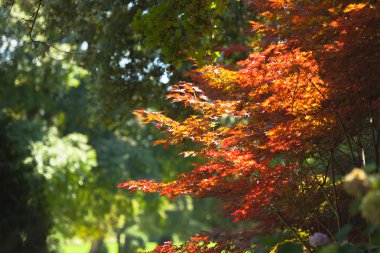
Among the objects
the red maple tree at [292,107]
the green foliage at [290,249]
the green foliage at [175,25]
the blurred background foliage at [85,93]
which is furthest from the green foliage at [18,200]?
the green foliage at [290,249]

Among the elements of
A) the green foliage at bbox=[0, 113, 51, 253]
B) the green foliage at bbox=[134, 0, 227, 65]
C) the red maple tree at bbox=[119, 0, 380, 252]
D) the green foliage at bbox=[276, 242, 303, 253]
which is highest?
the green foliage at bbox=[0, 113, 51, 253]

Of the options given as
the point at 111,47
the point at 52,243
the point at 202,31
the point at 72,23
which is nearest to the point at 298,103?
the point at 202,31

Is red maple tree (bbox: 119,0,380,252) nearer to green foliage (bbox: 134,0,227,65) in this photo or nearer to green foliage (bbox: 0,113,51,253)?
green foliage (bbox: 134,0,227,65)

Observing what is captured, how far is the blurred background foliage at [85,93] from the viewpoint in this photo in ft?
17.1

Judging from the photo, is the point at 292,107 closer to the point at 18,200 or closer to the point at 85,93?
the point at 18,200

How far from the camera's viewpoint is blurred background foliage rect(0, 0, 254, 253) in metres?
5.20

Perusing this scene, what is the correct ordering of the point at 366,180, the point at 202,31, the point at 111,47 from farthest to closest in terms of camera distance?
1. the point at 111,47
2. the point at 202,31
3. the point at 366,180

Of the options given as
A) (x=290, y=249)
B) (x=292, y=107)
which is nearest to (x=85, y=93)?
(x=292, y=107)

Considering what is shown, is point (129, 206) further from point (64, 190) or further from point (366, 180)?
point (366, 180)

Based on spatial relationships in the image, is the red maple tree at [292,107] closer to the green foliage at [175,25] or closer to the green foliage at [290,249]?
the green foliage at [175,25]

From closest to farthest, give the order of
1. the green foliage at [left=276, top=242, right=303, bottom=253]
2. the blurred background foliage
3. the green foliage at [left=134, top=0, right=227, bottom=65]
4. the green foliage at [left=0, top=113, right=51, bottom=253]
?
1. the green foliage at [left=276, top=242, right=303, bottom=253]
2. the green foliage at [left=134, top=0, right=227, bottom=65]
3. the blurred background foliage
4. the green foliage at [left=0, top=113, right=51, bottom=253]

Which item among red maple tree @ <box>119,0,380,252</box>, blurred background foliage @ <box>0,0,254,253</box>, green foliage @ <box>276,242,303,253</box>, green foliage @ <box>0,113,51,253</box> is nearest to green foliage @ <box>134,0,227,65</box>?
blurred background foliage @ <box>0,0,254,253</box>

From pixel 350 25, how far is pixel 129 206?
17.6 meters

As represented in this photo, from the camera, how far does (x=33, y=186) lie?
44.3ft
